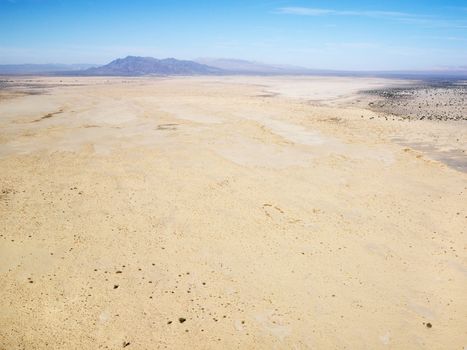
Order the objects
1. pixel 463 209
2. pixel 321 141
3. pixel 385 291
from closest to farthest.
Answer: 1. pixel 385 291
2. pixel 463 209
3. pixel 321 141

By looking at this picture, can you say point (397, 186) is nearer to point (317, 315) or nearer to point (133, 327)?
point (317, 315)

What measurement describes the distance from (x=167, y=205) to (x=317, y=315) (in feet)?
16.4

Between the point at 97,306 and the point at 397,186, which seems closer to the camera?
the point at 97,306

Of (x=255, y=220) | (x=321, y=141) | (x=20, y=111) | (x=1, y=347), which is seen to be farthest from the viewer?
(x=20, y=111)

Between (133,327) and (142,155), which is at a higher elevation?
(142,155)

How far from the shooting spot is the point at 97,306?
5.73 m

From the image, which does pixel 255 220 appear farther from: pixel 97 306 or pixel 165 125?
pixel 165 125

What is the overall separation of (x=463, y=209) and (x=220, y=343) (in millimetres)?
7597

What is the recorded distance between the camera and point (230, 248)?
7.46 m

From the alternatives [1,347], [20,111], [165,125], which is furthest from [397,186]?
[20,111]

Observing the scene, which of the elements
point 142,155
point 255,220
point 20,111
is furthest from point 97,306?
point 20,111

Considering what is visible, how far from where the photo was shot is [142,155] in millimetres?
13781

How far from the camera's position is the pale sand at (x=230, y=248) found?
17.7 feet

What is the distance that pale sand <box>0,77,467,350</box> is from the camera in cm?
540
